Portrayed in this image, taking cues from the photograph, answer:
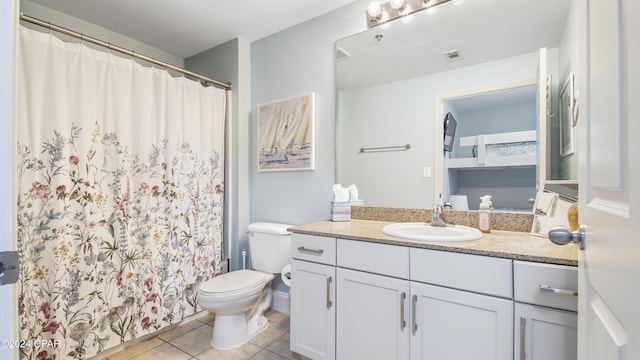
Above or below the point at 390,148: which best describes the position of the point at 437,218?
below

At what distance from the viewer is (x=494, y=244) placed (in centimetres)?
120

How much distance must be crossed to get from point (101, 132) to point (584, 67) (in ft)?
7.33

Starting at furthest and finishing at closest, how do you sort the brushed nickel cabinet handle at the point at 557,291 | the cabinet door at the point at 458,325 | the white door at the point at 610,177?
the cabinet door at the point at 458,325
the brushed nickel cabinet handle at the point at 557,291
the white door at the point at 610,177

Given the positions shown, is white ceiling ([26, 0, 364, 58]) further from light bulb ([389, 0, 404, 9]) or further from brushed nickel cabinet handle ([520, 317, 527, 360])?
brushed nickel cabinet handle ([520, 317, 527, 360])

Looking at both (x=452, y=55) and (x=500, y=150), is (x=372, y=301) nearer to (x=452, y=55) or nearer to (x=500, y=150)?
(x=500, y=150)

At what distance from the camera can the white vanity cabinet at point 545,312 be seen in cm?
96

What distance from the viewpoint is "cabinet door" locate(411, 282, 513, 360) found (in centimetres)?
107

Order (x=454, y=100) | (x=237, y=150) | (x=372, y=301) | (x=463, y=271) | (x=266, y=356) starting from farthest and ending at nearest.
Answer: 1. (x=237, y=150)
2. (x=266, y=356)
3. (x=454, y=100)
4. (x=372, y=301)
5. (x=463, y=271)

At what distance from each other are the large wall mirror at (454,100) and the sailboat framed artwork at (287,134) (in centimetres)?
25

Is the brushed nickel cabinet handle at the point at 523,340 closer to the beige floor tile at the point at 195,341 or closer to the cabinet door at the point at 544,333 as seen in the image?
the cabinet door at the point at 544,333

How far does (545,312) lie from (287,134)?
1857mm

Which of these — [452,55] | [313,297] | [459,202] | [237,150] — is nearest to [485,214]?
[459,202]

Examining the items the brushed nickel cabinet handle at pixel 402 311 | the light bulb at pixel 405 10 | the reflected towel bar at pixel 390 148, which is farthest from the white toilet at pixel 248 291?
the light bulb at pixel 405 10

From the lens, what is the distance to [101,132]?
1.71m
